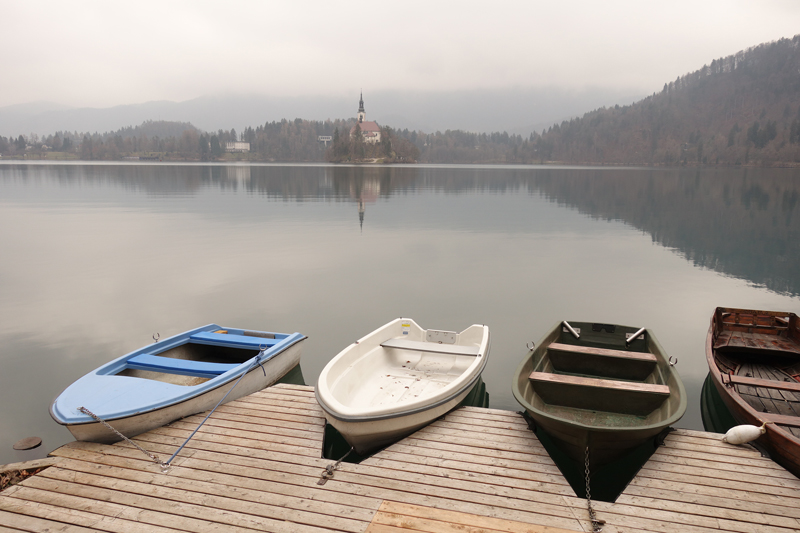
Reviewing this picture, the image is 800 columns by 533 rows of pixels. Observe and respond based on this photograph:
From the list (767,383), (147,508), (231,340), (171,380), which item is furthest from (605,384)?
(171,380)

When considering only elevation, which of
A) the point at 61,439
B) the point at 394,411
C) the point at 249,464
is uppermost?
the point at 394,411

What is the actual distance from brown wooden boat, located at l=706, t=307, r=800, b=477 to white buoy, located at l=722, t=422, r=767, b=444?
5.4 inches

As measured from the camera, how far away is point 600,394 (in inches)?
302

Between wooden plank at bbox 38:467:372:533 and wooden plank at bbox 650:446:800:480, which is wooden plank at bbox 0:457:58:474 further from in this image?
wooden plank at bbox 650:446:800:480

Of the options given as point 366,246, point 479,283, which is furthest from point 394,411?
point 366,246

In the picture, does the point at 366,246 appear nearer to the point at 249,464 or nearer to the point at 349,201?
the point at 249,464

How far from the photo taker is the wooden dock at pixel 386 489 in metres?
5.18

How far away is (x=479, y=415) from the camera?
25.2 ft

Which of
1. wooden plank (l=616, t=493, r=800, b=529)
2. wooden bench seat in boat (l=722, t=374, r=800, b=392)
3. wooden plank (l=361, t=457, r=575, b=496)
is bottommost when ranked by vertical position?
wooden plank (l=616, t=493, r=800, b=529)

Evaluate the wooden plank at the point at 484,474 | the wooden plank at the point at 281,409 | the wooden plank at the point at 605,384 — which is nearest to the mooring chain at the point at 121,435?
the wooden plank at the point at 281,409

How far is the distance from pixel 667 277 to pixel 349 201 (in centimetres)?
3416

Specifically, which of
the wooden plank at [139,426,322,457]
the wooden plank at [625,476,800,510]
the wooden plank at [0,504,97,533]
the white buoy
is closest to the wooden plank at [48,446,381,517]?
the wooden plank at [139,426,322,457]

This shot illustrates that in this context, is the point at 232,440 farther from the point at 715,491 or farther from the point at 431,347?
the point at 715,491

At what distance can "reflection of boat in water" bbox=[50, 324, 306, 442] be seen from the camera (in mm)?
6688
